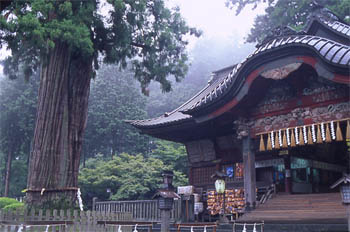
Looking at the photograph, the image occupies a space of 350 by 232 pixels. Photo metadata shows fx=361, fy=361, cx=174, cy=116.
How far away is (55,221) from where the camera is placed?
9.30 metres

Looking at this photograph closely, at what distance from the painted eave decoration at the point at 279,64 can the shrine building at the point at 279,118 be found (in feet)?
0.09

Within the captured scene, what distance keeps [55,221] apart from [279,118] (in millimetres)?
7781

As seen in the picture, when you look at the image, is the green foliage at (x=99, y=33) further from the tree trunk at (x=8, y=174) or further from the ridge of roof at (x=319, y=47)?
the tree trunk at (x=8, y=174)

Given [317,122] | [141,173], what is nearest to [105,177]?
[141,173]

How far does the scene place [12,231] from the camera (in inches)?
334

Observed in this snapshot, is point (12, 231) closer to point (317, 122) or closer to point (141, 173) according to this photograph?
point (317, 122)

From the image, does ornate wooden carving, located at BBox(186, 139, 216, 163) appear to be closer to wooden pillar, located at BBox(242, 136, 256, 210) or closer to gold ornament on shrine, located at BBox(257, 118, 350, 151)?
wooden pillar, located at BBox(242, 136, 256, 210)

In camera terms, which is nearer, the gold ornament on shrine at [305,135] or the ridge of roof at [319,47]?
the ridge of roof at [319,47]

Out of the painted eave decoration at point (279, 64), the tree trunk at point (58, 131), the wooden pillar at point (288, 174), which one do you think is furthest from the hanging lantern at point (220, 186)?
the tree trunk at point (58, 131)

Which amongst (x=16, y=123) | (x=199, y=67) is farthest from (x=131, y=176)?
(x=199, y=67)

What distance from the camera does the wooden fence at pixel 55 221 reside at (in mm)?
8656

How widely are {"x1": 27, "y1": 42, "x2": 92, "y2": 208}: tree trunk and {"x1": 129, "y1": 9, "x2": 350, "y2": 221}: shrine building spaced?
13.1ft

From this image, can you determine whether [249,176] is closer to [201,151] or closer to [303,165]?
[303,165]

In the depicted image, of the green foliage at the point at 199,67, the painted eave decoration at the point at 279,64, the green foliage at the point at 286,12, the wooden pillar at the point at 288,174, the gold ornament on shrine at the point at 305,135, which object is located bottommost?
the wooden pillar at the point at 288,174
